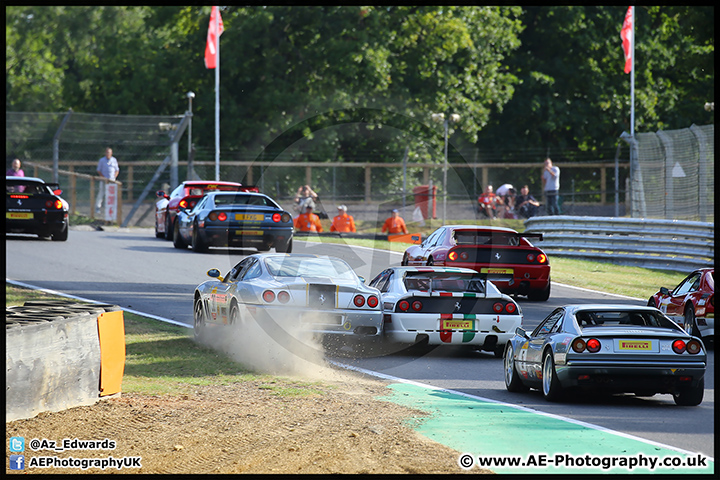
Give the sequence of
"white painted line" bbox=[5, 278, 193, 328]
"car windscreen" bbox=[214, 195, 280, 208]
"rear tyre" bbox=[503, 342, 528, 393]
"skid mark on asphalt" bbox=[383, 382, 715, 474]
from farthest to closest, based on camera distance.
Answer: "car windscreen" bbox=[214, 195, 280, 208], "white painted line" bbox=[5, 278, 193, 328], "rear tyre" bbox=[503, 342, 528, 393], "skid mark on asphalt" bbox=[383, 382, 715, 474]

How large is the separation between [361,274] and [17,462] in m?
13.2

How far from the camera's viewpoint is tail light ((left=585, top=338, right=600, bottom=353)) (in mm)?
8336

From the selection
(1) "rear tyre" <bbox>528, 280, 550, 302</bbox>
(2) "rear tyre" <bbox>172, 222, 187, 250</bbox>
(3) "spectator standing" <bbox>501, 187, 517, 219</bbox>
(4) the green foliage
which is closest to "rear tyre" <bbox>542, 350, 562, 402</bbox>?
(1) "rear tyre" <bbox>528, 280, 550, 302</bbox>

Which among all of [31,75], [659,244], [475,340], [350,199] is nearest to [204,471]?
[475,340]

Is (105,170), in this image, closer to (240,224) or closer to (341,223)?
(341,223)

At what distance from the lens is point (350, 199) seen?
34.2 meters

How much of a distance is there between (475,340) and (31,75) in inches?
2313

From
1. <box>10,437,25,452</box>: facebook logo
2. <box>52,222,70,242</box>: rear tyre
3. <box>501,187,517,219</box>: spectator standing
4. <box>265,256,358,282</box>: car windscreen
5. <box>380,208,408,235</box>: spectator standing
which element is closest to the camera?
<box>10,437,25,452</box>: facebook logo

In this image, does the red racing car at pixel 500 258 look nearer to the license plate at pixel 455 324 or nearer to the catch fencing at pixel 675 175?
the license plate at pixel 455 324

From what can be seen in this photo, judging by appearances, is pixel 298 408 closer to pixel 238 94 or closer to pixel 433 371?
pixel 433 371

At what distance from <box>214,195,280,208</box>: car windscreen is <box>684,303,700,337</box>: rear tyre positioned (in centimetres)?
984

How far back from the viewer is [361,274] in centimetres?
1941

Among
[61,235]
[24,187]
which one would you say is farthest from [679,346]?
[61,235]

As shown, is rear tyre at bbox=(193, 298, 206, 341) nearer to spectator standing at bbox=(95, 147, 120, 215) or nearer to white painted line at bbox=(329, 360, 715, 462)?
white painted line at bbox=(329, 360, 715, 462)
